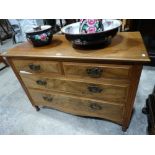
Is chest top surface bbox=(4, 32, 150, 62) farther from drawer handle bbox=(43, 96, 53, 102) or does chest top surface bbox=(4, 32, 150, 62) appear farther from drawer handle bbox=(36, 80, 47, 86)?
drawer handle bbox=(43, 96, 53, 102)

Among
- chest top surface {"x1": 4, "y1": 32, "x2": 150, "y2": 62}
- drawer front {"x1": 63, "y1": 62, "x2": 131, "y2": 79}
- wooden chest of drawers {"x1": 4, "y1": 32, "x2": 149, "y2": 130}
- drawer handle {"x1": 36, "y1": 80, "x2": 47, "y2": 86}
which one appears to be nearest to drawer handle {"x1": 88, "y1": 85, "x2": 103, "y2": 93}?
wooden chest of drawers {"x1": 4, "y1": 32, "x2": 149, "y2": 130}

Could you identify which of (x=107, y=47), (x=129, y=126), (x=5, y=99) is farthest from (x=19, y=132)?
(x=107, y=47)

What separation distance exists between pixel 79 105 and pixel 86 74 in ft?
1.30

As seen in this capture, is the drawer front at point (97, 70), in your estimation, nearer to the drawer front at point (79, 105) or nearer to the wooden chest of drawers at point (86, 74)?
the wooden chest of drawers at point (86, 74)

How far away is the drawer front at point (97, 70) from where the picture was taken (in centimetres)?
85

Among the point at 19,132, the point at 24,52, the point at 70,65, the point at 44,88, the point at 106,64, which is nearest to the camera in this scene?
the point at 106,64

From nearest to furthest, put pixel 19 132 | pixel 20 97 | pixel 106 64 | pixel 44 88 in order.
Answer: pixel 106 64 → pixel 44 88 → pixel 19 132 → pixel 20 97

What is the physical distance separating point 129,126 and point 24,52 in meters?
1.16

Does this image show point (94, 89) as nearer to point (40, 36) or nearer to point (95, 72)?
point (95, 72)

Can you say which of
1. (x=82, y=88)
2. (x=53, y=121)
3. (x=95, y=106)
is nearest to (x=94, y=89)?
(x=82, y=88)

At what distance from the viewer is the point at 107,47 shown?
933mm
